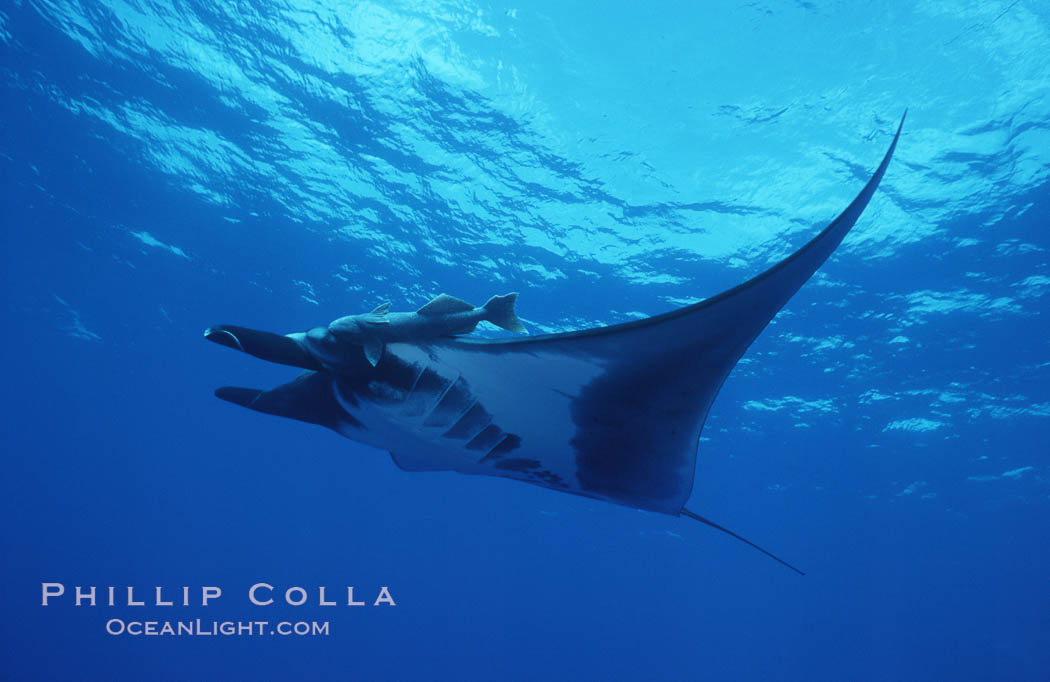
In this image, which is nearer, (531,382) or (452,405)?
(531,382)

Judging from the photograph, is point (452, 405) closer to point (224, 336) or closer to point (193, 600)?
point (224, 336)

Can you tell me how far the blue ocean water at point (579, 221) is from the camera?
25.4ft

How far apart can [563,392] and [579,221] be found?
827cm

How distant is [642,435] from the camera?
2730 mm

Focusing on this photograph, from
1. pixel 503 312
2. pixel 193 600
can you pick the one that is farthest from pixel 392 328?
pixel 193 600

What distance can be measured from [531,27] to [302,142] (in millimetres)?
4850

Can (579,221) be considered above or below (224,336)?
above

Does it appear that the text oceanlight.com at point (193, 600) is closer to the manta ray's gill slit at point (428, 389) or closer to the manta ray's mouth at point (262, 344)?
the manta ray's gill slit at point (428, 389)

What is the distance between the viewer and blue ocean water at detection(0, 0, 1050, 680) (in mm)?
7738

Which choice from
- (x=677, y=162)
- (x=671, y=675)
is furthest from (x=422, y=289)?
(x=671, y=675)

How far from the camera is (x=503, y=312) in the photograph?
2.82 meters

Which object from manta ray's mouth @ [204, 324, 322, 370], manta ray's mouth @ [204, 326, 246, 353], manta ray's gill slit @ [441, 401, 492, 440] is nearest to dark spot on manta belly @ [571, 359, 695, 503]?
manta ray's gill slit @ [441, 401, 492, 440]

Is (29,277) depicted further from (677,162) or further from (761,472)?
(761,472)

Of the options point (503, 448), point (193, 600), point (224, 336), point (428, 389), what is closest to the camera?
point (224, 336)
